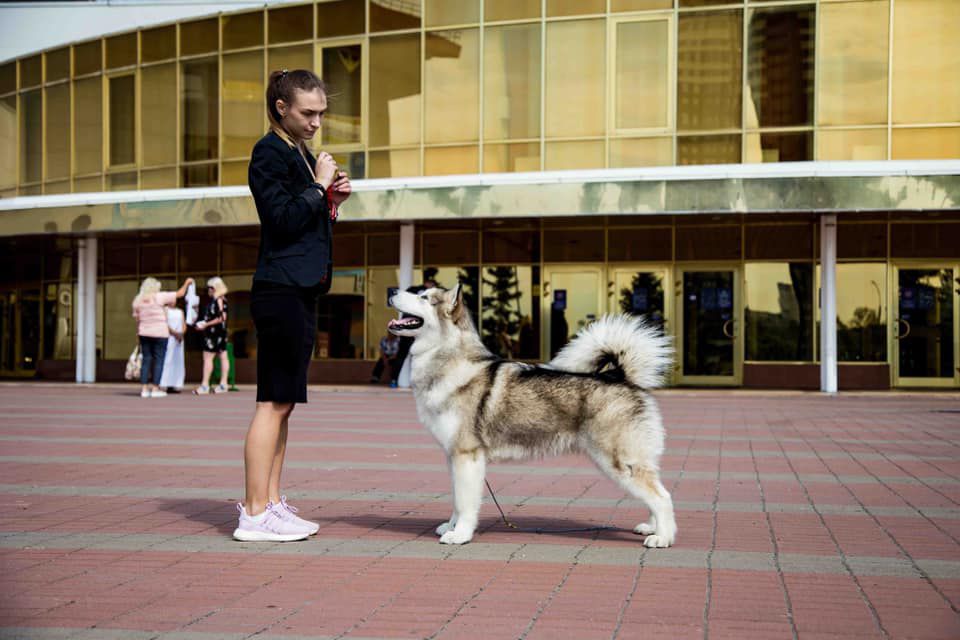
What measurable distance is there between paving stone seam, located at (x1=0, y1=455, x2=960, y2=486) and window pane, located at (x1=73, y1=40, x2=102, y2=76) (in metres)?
21.7

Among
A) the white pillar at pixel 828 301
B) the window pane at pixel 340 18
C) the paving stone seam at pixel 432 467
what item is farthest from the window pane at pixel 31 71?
the paving stone seam at pixel 432 467

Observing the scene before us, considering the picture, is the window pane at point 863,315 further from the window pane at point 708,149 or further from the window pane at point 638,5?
the window pane at point 638,5

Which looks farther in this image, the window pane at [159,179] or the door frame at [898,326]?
the window pane at [159,179]

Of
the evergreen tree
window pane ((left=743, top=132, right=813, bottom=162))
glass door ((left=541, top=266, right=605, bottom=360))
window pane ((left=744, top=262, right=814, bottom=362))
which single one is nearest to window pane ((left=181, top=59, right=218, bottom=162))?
the evergreen tree

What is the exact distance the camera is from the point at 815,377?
2544 cm

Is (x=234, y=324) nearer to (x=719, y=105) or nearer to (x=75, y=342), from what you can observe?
(x=75, y=342)

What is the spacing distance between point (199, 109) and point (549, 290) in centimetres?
977

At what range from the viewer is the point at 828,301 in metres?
23.5

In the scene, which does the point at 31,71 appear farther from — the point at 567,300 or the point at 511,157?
the point at 567,300

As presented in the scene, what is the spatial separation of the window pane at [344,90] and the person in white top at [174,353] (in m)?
7.74

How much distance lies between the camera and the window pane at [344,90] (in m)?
26.6

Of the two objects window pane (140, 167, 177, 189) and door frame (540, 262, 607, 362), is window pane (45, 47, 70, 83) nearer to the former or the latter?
window pane (140, 167, 177, 189)

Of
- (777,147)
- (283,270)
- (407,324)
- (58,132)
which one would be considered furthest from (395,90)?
(283,270)

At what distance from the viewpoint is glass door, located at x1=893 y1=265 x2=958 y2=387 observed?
25.0m
